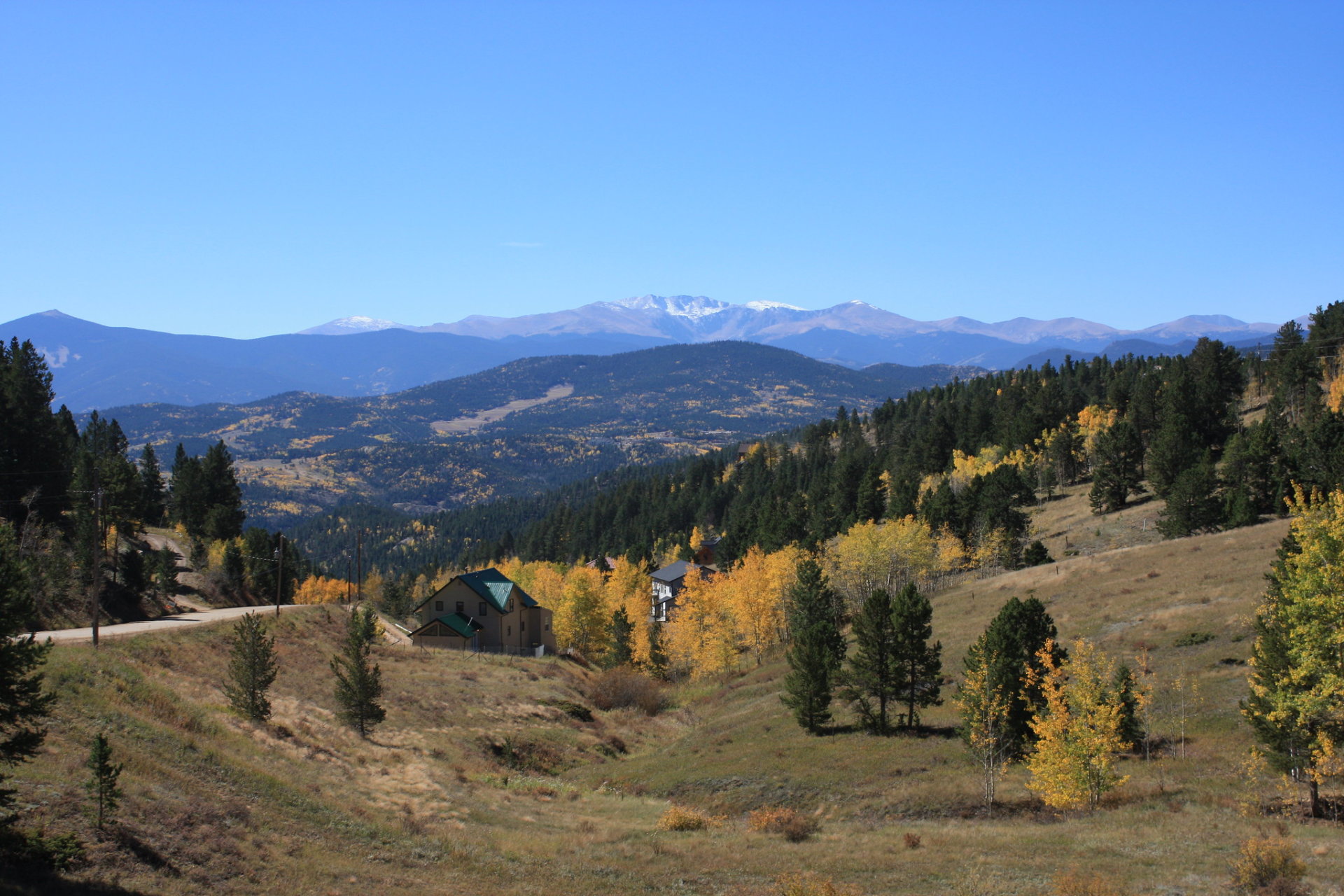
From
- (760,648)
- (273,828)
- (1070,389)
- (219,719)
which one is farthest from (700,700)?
(1070,389)

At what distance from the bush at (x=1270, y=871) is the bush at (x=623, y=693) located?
155 feet

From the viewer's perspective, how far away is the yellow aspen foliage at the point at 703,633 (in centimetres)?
7488

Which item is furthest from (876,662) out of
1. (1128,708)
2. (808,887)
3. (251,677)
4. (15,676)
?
(15,676)

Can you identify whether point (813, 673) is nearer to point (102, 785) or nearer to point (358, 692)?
point (358, 692)

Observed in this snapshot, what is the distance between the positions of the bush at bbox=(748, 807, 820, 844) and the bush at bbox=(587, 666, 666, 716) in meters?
32.7

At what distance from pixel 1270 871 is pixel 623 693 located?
49.3 meters

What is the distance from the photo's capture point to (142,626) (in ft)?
145

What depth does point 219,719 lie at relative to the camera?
2878 centimetres

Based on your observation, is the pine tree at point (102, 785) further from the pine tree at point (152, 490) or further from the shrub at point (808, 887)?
the pine tree at point (152, 490)

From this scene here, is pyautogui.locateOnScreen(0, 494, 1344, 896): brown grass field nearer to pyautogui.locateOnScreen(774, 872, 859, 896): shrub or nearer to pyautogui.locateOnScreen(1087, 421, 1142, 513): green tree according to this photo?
pyautogui.locateOnScreen(774, 872, 859, 896): shrub

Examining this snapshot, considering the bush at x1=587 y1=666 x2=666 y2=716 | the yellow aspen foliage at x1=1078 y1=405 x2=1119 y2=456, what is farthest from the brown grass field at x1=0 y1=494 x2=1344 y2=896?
the yellow aspen foliage at x1=1078 y1=405 x2=1119 y2=456

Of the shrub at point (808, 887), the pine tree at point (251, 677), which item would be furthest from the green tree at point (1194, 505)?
the pine tree at point (251, 677)

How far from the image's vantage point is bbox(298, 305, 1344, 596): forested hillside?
237 ft

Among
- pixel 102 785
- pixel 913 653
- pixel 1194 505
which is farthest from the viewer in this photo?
pixel 1194 505
